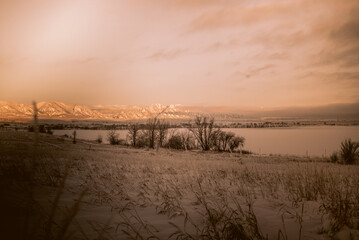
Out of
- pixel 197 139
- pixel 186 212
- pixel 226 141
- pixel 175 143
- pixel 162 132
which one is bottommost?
pixel 175 143

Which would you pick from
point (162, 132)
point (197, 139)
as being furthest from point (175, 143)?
point (197, 139)

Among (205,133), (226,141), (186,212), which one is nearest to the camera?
(186,212)

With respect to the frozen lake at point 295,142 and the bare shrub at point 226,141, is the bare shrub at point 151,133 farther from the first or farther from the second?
the frozen lake at point 295,142

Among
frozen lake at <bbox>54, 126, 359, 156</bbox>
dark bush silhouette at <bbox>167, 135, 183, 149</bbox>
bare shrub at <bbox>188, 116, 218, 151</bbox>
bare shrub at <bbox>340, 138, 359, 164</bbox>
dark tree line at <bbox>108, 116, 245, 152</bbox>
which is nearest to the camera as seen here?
bare shrub at <bbox>340, 138, 359, 164</bbox>

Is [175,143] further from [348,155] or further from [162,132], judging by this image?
[348,155]

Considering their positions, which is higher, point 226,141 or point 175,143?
point 226,141

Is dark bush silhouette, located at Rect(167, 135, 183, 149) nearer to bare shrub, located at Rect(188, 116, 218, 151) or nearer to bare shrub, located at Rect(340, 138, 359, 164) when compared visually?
bare shrub, located at Rect(188, 116, 218, 151)

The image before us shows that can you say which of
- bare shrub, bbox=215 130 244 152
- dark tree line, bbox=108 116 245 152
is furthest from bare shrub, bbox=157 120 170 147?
bare shrub, bbox=215 130 244 152

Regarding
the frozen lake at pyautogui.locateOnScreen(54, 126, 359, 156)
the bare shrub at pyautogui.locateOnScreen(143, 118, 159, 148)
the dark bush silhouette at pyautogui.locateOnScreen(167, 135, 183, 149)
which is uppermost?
the bare shrub at pyautogui.locateOnScreen(143, 118, 159, 148)

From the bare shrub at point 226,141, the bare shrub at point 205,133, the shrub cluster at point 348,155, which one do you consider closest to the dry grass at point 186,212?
the shrub cluster at point 348,155

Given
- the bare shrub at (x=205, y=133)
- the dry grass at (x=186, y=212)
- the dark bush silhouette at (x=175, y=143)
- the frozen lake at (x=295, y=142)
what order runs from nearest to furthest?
1. the dry grass at (x=186, y=212)
2. the frozen lake at (x=295, y=142)
3. the bare shrub at (x=205, y=133)
4. the dark bush silhouette at (x=175, y=143)

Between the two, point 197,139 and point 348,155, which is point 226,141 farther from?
point 348,155

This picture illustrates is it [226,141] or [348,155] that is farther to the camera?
[226,141]

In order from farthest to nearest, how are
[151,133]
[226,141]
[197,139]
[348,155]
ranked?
[151,133]
[197,139]
[226,141]
[348,155]
